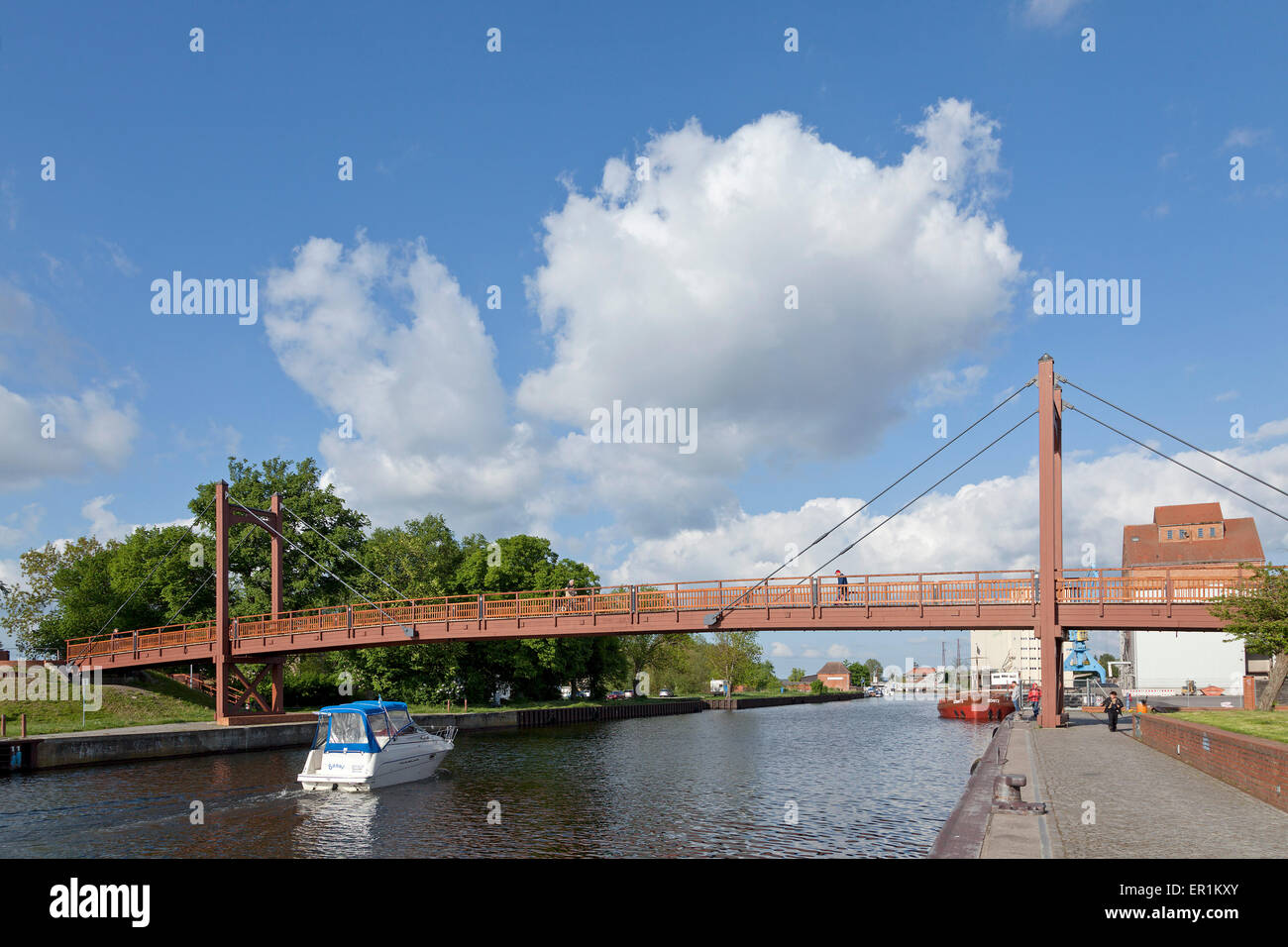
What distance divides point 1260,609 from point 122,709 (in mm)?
49858

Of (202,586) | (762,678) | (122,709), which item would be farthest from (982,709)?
(762,678)

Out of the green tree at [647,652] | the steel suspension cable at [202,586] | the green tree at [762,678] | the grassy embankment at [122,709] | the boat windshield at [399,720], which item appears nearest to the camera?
the boat windshield at [399,720]

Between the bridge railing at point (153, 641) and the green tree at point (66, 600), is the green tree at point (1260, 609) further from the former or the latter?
the green tree at point (66, 600)

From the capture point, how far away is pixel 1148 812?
628 inches

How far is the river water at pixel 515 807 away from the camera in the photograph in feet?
63.0

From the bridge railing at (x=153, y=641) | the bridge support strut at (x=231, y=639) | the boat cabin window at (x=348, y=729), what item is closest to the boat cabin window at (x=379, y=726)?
the boat cabin window at (x=348, y=729)

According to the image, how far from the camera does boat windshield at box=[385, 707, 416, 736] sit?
30.8 m

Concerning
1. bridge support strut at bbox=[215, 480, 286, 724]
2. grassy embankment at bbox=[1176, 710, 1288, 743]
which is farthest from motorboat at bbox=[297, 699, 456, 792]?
grassy embankment at bbox=[1176, 710, 1288, 743]

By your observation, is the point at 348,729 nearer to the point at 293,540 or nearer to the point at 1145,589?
the point at 1145,589

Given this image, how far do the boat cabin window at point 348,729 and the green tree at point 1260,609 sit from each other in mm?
30972

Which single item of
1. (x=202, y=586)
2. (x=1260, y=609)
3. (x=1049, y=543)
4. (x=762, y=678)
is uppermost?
(x=1049, y=543)

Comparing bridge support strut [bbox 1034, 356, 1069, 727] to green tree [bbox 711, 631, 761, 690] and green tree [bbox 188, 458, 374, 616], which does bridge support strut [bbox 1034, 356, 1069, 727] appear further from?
green tree [bbox 711, 631, 761, 690]
